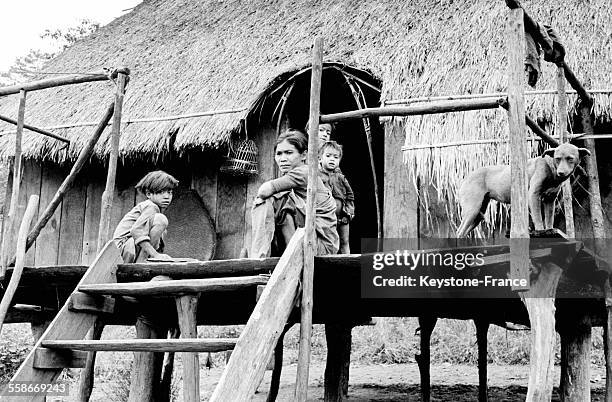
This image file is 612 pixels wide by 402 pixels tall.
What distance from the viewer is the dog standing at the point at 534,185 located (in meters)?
4.38

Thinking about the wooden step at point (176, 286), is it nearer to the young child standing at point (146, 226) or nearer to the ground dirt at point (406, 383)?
the young child standing at point (146, 226)

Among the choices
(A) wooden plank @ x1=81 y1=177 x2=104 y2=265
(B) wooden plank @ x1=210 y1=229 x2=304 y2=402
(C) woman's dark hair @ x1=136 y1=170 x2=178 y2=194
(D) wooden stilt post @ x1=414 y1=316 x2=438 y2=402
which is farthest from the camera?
(A) wooden plank @ x1=81 y1=177 x2=104 y2=265

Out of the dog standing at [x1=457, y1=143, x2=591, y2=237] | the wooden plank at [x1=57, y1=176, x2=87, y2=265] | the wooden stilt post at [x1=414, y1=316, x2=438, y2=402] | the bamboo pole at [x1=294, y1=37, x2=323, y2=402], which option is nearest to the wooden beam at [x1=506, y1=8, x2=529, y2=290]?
the dog standing at [x1=457, y1=143, x2=591, y2=237]

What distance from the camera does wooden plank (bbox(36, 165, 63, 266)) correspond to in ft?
28.0

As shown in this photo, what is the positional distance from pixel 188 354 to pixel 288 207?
1.14m

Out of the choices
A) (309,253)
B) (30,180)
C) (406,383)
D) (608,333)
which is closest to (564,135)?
(608,333)

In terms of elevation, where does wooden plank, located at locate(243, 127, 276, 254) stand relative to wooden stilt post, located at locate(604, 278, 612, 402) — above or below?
above

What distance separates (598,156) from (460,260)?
2663 mm

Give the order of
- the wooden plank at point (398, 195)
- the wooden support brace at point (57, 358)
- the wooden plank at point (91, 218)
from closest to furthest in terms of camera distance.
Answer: the wooden support brace at point (57, 358) → the wooden plank at point (398, 195) → the wooden plank at point (91, 218)

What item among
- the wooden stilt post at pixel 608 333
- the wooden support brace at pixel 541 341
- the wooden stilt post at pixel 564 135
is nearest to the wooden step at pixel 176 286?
the wooden support brace at pixel 541 341

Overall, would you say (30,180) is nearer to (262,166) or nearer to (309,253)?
(262,166)

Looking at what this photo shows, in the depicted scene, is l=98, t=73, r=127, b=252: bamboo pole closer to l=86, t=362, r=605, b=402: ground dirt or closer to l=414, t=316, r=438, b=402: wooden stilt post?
l=414, t=316, r=438, b=402: wooden stilt post

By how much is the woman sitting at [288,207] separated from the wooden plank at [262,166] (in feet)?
6.66

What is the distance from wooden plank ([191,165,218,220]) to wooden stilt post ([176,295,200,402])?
309 centimetres
